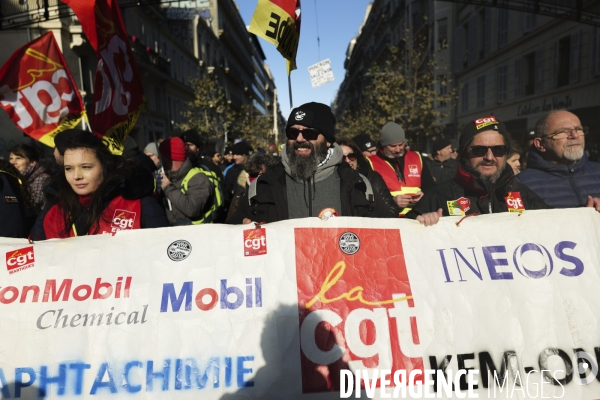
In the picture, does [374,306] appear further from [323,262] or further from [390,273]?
[323,262]

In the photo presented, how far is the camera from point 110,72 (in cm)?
338

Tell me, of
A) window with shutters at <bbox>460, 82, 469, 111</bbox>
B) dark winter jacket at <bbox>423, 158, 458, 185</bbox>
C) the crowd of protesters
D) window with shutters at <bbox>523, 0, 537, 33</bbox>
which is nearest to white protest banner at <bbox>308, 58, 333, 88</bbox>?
dark winter jacket at <bbox>423, 158, 458, 185</bbox>

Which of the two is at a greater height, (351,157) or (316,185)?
(351,157)

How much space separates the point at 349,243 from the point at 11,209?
2.45 metres

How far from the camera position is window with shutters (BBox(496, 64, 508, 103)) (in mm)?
20062

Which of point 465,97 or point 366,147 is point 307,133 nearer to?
point 366,147

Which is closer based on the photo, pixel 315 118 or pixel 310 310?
pixel 310 310

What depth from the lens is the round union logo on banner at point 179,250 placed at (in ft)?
7.05

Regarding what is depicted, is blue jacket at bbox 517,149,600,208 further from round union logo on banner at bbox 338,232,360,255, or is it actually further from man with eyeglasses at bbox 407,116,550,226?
round union logo on banner at bbox 338,232,360,255

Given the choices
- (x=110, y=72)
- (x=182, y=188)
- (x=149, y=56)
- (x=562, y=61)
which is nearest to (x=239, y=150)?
(x=182, y=188)

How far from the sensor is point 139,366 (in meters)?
1.90

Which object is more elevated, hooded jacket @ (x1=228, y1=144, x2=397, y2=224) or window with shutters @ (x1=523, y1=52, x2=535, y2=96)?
window with shutters @ (x1=523, y1=52, x2=535, y2=96)

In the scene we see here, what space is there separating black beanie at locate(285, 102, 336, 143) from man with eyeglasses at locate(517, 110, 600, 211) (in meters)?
1.41

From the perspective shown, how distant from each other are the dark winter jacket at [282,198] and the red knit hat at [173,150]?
1.60m
